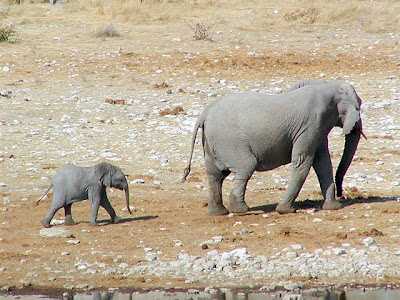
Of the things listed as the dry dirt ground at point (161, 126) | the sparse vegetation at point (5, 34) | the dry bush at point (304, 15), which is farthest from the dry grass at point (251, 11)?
the sparse vegetation at point (5, 34)

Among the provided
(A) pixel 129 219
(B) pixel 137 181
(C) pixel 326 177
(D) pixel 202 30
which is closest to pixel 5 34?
(D) pixel 202 30

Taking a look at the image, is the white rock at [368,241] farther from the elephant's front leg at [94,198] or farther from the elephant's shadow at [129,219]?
the elephant's front leg at [94,198]

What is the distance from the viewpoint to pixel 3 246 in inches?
436

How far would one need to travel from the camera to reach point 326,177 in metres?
12.2

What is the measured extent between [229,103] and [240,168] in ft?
2.68

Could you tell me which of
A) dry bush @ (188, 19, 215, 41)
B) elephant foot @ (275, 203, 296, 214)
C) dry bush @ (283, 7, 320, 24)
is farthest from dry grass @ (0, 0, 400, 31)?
elephant foot @ (275, 203, 296, 214)

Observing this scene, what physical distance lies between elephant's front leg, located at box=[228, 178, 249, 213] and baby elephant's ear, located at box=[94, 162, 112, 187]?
61.0 inches

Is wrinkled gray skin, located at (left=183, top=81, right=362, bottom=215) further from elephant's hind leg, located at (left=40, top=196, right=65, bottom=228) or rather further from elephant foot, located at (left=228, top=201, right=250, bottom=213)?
elephant's hind leg, located at (left=40, top=196, right=65, bottom=228)

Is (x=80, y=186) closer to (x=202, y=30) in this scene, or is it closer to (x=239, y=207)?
(x=239, y=207)

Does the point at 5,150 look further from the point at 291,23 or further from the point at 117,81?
the point at 291,23

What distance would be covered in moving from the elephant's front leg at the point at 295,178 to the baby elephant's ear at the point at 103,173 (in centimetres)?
212

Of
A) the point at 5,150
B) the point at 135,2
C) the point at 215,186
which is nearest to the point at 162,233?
the point at 215,186

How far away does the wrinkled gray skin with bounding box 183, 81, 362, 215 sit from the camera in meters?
11.9

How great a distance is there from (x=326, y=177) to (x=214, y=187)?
140 cm
